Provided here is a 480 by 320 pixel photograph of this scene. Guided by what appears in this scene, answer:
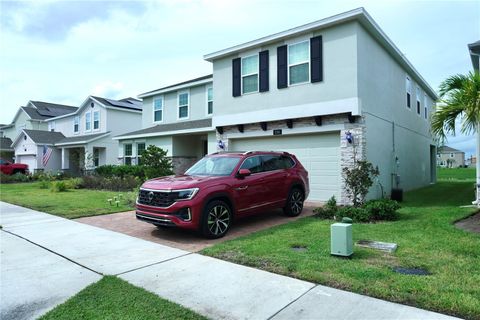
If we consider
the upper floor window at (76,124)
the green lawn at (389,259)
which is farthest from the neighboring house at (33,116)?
the green lawn at (389,259)

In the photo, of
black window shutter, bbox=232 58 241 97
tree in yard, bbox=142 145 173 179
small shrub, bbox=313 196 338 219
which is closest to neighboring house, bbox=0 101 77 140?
tree in yard, bbox=142 145 173 179

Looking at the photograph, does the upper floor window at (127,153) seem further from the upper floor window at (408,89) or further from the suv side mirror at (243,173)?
the upper floor window at (408,89)

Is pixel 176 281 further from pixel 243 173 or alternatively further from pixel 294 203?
pixel 294 203

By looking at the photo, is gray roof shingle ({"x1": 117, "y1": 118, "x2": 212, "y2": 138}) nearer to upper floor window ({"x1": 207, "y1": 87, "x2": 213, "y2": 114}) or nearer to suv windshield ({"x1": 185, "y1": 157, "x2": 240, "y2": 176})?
upper floor window ({"x1": 207, "y1": 87, "x2": 213, "y2": 114})

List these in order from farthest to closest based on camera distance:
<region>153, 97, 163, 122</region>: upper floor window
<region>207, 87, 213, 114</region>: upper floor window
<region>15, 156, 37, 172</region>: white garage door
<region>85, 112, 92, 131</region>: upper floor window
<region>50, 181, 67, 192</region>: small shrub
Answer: <region>15, 156, 37, 172</region>: white garage door
<region>85, 112, 92, 131</region>: upper floor window
<region>153, 97, 163, 122</region>: upper floor window
<region>207, 87, 213, 114</region>: upper floor window
<region>50, 181, 67, 192</region>: small shrub

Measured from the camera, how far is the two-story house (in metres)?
11.2

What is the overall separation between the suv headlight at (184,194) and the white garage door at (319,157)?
671 cm

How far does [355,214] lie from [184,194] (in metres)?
4.50

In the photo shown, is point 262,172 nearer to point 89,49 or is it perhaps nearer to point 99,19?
point 99,19

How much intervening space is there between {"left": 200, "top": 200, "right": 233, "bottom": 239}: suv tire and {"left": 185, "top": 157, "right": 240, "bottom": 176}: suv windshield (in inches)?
33.4

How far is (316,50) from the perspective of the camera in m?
11.9

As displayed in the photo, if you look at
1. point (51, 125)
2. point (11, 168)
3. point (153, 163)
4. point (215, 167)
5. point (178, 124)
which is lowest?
point (11, 168)

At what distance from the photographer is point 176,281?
4.52m

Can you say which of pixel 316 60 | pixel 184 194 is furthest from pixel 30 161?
pixel 184 194
